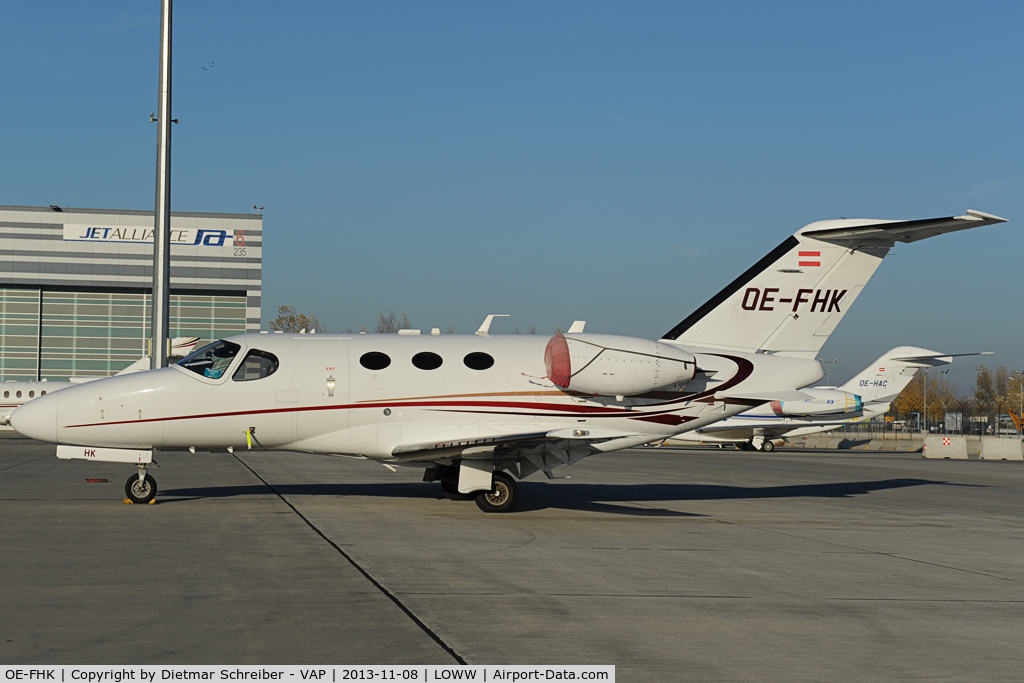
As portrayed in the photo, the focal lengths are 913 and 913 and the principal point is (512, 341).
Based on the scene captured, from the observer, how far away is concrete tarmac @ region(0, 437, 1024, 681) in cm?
631

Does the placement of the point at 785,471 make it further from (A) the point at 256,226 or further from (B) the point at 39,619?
(A) the point at 256,226

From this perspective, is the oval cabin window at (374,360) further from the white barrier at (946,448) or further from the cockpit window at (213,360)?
the white barrier at (946,448)

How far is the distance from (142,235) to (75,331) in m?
8.35

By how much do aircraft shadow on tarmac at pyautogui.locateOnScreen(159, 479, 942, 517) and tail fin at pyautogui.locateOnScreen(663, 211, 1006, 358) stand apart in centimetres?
352

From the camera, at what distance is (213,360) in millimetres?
15297

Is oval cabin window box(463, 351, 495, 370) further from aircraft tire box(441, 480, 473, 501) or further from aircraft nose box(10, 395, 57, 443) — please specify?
aircraft nose box(10, 395, 57, 443)

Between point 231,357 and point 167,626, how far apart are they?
8978mm

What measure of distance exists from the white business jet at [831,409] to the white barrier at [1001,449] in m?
4.71

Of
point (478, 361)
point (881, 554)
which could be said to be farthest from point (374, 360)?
point (881, 554)

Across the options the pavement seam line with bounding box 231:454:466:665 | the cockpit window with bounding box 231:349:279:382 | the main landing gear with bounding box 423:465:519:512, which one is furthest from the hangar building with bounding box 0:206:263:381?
the pavement seam line with bounding box 231:454:466:665

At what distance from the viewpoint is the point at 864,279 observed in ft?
55.8

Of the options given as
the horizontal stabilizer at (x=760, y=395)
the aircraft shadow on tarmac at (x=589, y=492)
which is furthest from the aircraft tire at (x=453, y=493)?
the horizontal stabilizer at (x=760, y=395)

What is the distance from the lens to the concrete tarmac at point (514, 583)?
20.7 ft

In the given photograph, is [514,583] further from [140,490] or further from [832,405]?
[832,405]
